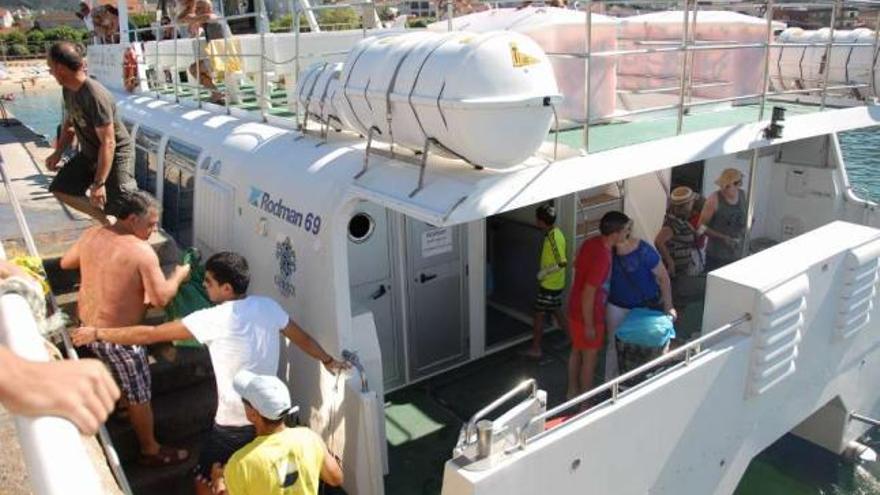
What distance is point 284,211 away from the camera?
15.8ft

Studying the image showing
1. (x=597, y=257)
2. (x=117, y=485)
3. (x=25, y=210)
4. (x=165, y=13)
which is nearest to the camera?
(x=117, y=485)

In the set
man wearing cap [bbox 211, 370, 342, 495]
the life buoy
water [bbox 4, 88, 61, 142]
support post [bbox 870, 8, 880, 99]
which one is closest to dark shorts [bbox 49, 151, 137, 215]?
man wearing cap [bbox 211, 370, 342, 495]

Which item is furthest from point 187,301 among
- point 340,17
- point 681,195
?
point 340,17

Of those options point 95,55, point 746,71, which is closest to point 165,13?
point 95,55

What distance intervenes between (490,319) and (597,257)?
2.48m

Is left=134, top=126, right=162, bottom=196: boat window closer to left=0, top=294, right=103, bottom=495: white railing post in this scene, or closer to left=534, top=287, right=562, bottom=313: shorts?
left=534, top=287, right=562, bottom=313: shorts

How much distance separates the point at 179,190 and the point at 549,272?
12.0ft

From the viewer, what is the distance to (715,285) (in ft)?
14.3

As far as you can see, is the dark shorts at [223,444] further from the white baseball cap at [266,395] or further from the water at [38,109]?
the water at [38,109]

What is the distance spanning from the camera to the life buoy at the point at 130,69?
972 cm

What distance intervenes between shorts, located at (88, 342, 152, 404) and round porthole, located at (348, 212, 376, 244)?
1756mm

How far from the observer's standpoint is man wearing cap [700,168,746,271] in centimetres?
617

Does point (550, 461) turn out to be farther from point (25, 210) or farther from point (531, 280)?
point (25, 210)

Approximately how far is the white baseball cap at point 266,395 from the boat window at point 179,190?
335 cm
